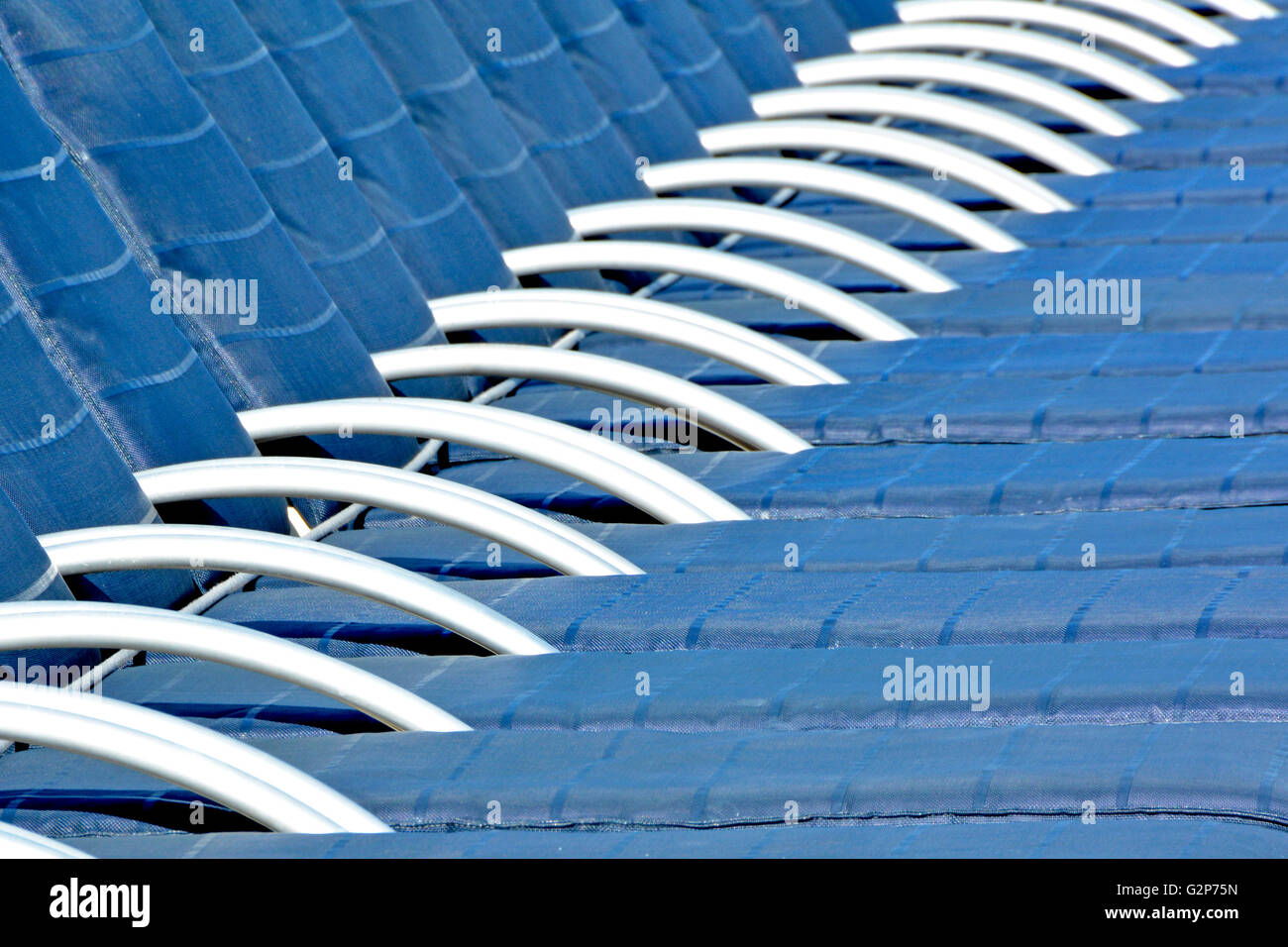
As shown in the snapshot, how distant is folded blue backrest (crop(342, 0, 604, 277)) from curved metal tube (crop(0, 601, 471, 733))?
7.56ft

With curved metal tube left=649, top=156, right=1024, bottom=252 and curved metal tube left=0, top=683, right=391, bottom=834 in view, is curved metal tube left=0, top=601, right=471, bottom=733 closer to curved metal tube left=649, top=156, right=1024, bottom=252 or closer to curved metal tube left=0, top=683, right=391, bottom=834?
curved metal tube left=0, top=683, right=391, bottom=834

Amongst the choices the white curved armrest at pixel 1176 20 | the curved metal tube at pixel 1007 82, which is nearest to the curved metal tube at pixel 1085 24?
the white curved armrest at pixel 1176 20

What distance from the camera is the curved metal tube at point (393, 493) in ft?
10.4

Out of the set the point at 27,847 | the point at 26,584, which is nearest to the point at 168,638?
the point at 26,584

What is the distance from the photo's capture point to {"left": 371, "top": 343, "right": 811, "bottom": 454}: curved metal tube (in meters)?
3.78

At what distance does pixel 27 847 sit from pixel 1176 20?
18.5 ft

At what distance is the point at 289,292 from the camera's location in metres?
3.85

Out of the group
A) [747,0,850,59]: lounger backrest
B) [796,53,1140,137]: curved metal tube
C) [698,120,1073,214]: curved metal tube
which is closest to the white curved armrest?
[796,53,1140,137]: curved metal tube

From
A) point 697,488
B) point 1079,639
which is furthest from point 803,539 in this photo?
point 1079,639

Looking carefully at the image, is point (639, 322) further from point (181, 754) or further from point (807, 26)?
point (807, 26)

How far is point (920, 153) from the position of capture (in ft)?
17.5

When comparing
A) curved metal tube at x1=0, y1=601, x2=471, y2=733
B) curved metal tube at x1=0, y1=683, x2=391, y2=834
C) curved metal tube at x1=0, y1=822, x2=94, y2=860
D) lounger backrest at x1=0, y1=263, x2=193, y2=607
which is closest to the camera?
curved metal tube at x1=0, y1=822, x2=94, y2=860

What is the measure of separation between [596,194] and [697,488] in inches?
68.8
